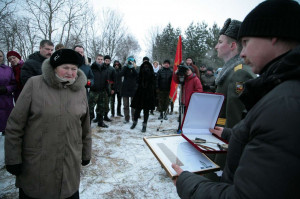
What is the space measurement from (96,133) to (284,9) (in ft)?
16.3

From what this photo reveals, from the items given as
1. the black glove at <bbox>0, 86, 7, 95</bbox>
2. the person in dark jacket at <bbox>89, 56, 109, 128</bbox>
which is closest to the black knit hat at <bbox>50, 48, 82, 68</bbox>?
the black glove at <bbox>0, 86, 7, 95</bbox>

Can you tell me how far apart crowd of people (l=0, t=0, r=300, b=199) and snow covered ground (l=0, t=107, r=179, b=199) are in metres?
0.88

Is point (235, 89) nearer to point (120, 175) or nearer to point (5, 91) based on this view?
point (120, 175)

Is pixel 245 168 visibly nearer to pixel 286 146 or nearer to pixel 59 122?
pixel 286 146

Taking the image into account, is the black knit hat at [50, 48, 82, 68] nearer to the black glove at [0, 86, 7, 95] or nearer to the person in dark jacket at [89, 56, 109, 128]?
the black glove at [0, 86, 7, 95]

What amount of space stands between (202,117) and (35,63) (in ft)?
9.45

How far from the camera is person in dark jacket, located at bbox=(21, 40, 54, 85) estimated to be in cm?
289

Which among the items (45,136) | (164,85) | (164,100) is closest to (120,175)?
(45,136)

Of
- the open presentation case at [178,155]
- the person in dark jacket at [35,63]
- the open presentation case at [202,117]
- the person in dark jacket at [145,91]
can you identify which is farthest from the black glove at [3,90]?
the open presentation case at [202,117]

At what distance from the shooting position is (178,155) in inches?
48.6

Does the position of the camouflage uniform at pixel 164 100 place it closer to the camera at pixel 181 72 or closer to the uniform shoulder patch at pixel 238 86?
the camera at pixel 181 72

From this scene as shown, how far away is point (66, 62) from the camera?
5.68 feet

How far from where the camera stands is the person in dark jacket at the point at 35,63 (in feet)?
9.49

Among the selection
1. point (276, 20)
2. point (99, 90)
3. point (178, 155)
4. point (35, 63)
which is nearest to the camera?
point (276, 20)
